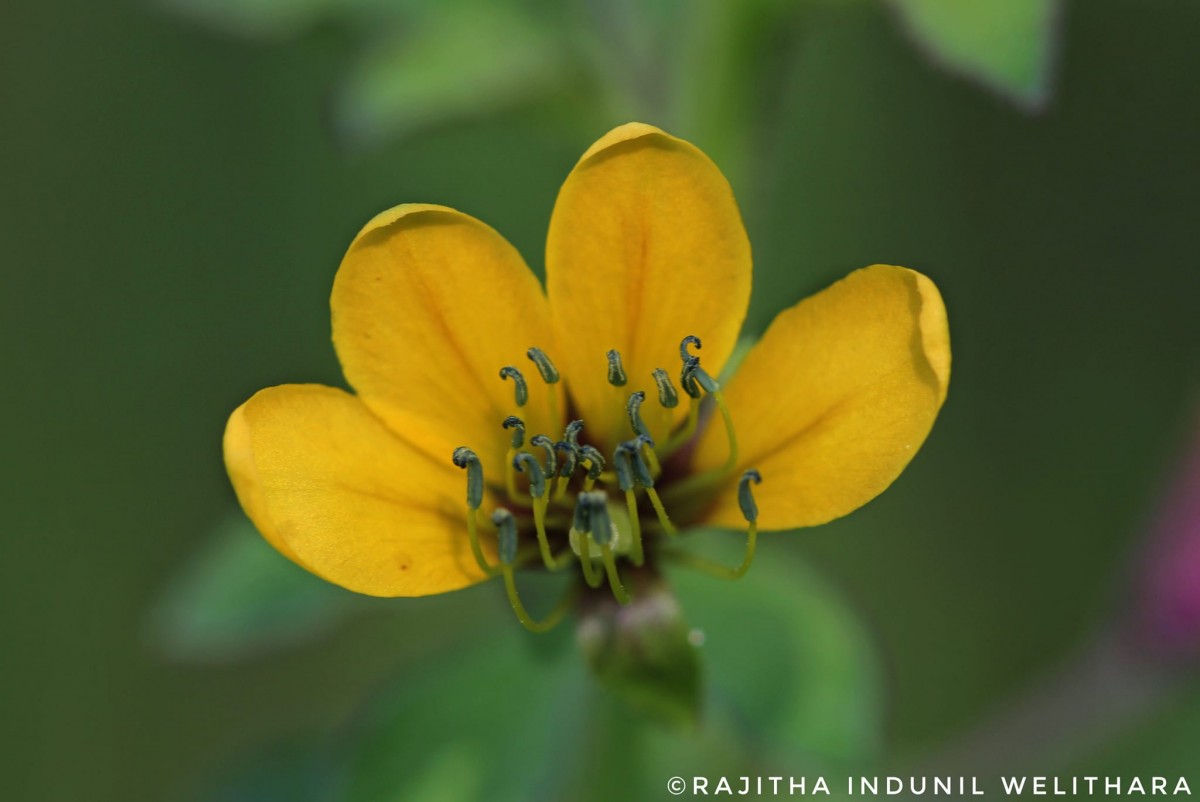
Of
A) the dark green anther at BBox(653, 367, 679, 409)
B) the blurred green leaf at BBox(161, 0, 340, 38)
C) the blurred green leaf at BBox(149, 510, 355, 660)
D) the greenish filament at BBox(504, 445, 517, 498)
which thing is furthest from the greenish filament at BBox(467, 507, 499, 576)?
the blurred green leaf at BBox(161, 0, 340, 38)

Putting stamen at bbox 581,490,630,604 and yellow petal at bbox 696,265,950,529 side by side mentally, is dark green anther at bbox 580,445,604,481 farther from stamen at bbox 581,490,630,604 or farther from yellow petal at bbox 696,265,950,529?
yellow petal at bbox 696,265,950,529

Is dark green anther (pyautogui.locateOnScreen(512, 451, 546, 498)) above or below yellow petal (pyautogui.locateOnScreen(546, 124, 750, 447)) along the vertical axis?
below

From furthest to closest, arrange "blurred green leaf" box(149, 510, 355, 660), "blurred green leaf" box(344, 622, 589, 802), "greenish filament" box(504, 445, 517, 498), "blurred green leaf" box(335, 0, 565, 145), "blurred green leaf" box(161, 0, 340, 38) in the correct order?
1. "blurred green leaf" box(161, 0, 340, 38)
2. "blurred green leaf" box(335, 0, 565, 145)
3. "blurred green leaf" box(149, 510, 355, 660)
4. "blurred green leaf" box(344, 622, 589, 802)
5. "greenish filament" box(504, 445, 517, 498)

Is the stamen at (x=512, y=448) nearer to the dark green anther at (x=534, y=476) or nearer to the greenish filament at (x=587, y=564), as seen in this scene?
the dark green anther at (x=534, y=476)

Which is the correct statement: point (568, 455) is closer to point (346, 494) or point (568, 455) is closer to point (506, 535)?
point (506, 535)

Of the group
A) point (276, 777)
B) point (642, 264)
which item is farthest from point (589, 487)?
point (276, 777)

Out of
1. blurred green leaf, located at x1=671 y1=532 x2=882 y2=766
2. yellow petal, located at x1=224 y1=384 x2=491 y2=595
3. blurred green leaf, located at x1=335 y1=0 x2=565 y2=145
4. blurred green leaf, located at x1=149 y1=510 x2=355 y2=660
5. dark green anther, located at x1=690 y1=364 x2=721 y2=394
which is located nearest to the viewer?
yellow petal, located at x1=224 y1=384 x2=491 y2=595

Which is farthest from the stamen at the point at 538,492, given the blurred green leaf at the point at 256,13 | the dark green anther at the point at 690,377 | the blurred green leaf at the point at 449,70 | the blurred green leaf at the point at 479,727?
the blurred green leaf at the point at 256,13
